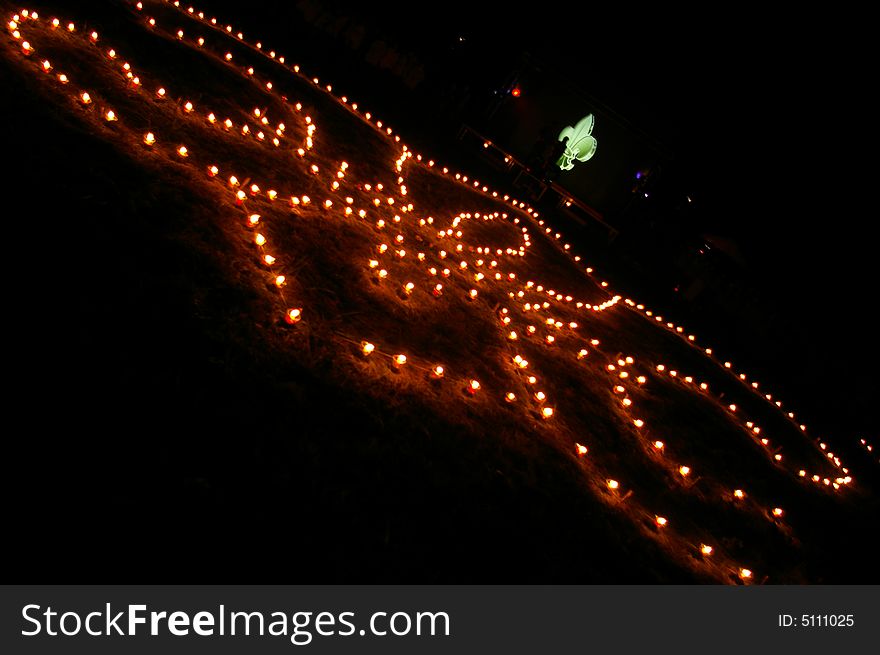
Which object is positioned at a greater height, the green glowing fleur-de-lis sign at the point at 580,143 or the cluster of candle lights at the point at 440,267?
the green glowing fleur-de-lis sign at the point at 580,143

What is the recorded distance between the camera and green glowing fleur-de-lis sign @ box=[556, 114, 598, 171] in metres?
16.5

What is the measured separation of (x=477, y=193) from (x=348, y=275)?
6676 mm

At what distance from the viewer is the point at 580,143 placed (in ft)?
54.5

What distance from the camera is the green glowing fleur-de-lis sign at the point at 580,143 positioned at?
16.5 m

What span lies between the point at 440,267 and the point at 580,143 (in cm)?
1128

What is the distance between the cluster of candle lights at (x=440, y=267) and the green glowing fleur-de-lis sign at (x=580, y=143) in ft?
23.5

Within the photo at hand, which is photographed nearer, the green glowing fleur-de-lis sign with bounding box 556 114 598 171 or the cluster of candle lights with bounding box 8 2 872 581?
the cluster of candle lights with bounding box 8 2 872 581

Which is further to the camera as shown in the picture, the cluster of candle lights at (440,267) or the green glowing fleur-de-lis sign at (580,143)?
the green glowing fleur-de-lis sign at (580,143)

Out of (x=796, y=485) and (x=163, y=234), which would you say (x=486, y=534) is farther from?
(x=796, y=485)

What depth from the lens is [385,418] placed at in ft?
14.1

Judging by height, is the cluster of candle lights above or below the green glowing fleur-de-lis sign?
below

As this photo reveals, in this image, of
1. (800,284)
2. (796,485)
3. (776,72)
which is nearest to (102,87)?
(796,485)

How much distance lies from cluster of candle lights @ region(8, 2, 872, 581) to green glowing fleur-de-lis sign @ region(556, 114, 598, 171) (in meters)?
7.16

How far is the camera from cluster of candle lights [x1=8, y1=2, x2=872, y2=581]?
554 cm
